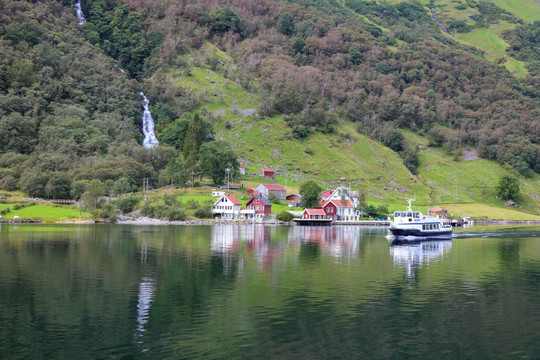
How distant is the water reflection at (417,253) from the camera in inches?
2229

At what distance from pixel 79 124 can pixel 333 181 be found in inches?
3617

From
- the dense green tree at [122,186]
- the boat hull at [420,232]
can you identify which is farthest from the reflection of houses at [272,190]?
the boat hull at [420,232]

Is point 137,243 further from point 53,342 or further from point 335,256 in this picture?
point 53,342

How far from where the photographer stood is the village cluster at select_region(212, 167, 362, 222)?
132 m

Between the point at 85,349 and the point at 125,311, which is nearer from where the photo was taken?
the point at 85,349

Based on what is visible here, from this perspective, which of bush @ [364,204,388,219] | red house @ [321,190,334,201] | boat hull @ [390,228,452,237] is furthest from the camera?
red house @ [321,190,334,201]

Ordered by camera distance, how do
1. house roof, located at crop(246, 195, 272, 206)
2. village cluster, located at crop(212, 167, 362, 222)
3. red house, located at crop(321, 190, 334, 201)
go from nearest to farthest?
village cluster, located at crop(212, 167, 362, 222), house roof, located at crop(246, 195, 272, 206), red house, located at crop(321, 190, 334, 201)

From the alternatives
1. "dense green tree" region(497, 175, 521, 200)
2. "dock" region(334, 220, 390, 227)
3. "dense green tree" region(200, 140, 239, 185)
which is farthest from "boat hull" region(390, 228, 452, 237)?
"dense green tree" region(497, 175, 521, 200)

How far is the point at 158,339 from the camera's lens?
25.7m

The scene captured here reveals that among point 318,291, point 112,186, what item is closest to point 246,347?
point 318,291

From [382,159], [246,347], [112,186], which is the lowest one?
[246,347]

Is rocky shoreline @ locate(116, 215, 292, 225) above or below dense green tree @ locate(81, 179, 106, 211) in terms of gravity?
below

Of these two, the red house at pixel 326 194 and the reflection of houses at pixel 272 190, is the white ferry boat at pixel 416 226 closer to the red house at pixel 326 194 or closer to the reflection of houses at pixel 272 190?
the red house at pixel 326 194

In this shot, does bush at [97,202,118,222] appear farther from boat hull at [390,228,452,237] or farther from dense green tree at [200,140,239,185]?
boat hull at [390,228,452,237]
